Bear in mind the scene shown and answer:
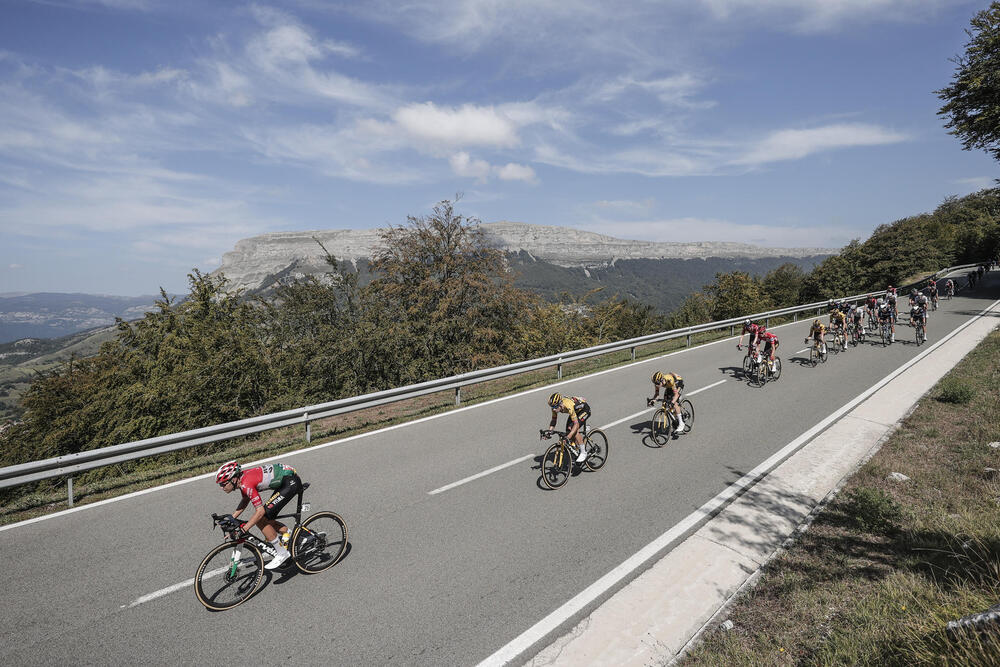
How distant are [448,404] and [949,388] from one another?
1171 centimetres

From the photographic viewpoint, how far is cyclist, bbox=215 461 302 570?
500 centimetres

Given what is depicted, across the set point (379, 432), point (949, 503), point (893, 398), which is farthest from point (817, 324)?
point (379, 432)

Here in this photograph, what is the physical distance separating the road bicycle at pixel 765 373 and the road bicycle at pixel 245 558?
1215 cm

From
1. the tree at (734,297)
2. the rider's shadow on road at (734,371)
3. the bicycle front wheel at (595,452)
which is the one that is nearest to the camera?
the bicycle front wheel at (595,452)

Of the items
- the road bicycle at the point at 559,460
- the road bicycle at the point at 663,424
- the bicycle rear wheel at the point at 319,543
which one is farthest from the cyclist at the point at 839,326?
the bicycle rear wheel at the point at 319,543

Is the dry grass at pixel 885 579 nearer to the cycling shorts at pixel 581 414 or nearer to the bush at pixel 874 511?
the bush at pixel 874 511

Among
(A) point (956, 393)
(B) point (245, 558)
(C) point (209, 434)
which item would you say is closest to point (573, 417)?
(B) point (245, 558)

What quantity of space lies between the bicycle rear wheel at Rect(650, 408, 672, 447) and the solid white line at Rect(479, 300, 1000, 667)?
67.7 inches

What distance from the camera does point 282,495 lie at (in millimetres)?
5352

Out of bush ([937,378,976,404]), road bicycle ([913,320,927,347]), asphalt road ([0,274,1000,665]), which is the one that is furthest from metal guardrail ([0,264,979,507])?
road bicycle ([913,320,927,347])

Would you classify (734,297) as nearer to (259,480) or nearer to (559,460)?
(559,460)

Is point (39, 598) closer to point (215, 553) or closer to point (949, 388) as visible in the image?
point (215, 553)

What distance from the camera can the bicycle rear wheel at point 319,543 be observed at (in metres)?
5.27

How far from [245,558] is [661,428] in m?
7.18
